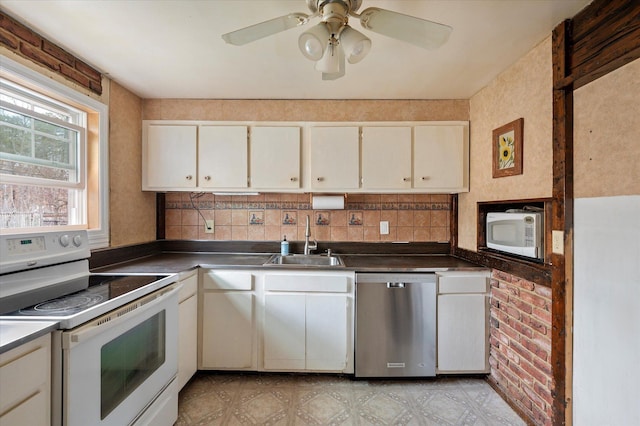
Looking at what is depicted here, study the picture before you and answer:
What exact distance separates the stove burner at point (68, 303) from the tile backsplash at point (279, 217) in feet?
4.37

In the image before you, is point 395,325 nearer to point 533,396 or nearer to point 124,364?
point 533,396

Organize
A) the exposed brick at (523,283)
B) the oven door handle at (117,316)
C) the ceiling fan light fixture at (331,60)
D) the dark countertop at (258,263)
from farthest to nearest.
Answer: the dark countertop at (258,263)
the exposed brick at (523,283)
the ceiling fan light fixture at (331,60)
the oven door handle at (117,316)

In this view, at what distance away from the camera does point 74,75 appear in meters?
1.76

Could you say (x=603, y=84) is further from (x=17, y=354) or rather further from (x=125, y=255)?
(x=125, y=255)

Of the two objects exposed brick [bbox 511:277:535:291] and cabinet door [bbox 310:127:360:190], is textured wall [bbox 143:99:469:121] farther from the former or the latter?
exposed brick [bbox 511:277:535:291]

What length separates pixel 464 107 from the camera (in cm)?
236

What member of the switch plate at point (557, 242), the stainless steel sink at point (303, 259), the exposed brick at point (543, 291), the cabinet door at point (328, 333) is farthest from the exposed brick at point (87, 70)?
the exposed brick at point (543, 291)

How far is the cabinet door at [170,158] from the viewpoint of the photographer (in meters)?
2.34

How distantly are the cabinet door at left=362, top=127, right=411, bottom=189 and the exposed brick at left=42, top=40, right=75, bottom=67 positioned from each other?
2.08 m

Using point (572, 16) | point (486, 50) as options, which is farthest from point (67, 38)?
point (572, 16)

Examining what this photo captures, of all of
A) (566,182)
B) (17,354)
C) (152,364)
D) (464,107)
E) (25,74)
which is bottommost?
(152,364)

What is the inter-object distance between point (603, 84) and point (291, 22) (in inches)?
58.1

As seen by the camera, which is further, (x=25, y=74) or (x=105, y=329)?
(x=25, y=74)

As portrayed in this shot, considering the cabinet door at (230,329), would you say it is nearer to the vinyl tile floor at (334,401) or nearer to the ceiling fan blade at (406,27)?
the vinyl tile floor at (334,401)
